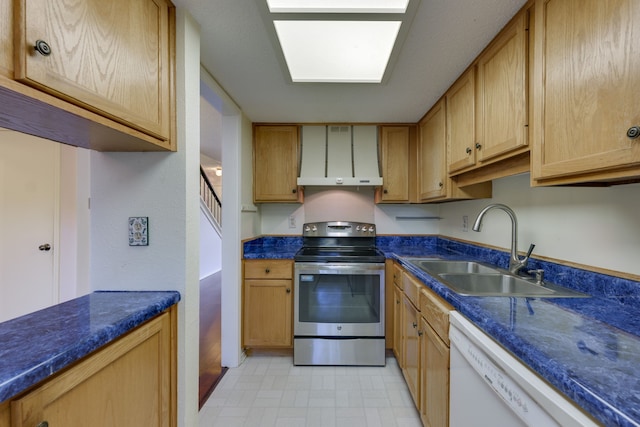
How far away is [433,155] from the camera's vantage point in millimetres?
2135

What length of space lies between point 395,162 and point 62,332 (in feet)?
8.14

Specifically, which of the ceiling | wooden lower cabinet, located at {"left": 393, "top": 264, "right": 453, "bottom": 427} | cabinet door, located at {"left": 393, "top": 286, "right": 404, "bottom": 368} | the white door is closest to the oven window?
cabinet door, located at {"left": 393, "top": 286, "right": 404, "bottom": 368}

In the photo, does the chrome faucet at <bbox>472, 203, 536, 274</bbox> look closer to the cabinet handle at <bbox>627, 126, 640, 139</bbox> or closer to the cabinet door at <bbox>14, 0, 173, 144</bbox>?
the cabinet handle at <bbox>627, 126, 640, 139</bbox>

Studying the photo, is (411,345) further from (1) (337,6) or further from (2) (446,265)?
(1) (337,6)

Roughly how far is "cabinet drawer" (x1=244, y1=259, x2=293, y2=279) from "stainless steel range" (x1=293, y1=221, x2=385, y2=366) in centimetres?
12

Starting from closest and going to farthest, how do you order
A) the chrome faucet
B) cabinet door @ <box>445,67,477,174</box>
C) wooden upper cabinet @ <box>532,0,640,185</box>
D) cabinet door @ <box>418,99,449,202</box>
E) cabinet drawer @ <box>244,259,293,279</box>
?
1. wooden upper cabinet @ <box>532,0,640,185</box>
2. the chrome faucet
3. cabinet door @ <box>445,67,477,174</box>
4. cabinet door @ <box>418,99,449,202</box>
5. cabinet drawer @ <box>244,259,293,279</box>

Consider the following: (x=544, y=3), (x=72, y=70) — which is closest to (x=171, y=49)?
(x=72, y=70)

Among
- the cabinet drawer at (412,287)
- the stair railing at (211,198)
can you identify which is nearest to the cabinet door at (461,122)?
the cabinet drawer at (412,287)

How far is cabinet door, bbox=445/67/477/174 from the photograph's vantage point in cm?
152

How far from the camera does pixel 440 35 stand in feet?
4.22

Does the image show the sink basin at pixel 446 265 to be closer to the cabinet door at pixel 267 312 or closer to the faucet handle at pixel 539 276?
the faucet handle at pixel 539 276

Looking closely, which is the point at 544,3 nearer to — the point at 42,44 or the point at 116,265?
the point at 42,44

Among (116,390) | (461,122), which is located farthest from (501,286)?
(116,390)

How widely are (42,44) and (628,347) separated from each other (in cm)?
166
